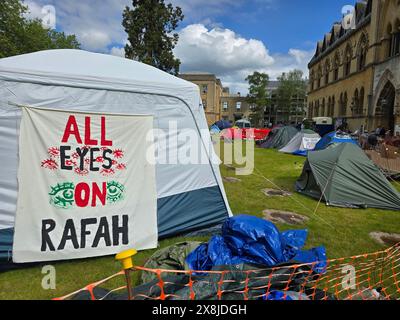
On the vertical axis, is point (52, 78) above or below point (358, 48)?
below

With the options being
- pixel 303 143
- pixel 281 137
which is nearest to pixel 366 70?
pixel 281 137

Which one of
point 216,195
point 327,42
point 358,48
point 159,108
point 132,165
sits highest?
point 327,42

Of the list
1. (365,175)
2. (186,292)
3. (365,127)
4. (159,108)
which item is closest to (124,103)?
(159,108)

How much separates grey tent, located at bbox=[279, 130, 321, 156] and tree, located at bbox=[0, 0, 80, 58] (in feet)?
73.4

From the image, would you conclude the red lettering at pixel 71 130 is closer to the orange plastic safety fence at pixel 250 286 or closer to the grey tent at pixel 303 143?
the orange plastic safety fence at pixel 250 286

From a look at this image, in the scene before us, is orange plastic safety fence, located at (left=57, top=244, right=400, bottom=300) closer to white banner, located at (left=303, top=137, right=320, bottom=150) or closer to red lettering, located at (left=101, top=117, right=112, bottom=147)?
red lettering, located at (left=101, top=117, right=112, bottom=147)

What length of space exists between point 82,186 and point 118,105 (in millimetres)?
1216

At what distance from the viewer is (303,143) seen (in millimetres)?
15438

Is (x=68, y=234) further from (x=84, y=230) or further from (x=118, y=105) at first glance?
(x=118, y=105)

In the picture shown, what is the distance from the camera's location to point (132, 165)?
12.2 feet

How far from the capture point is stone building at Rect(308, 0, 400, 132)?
19375 mm
